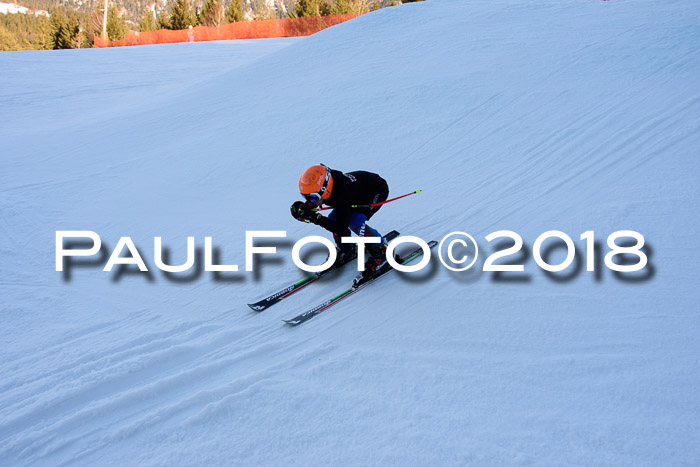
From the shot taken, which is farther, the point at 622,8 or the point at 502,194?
the point at 622,8

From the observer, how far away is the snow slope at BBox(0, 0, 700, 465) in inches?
115

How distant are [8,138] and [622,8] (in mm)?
15549

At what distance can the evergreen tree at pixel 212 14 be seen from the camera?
4409 centimetres

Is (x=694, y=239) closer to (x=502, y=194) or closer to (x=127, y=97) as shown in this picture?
(x=502, y=194)

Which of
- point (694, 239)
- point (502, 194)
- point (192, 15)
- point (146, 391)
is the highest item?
point (192, 15)

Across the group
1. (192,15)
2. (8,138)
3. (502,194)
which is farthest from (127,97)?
(192,15)

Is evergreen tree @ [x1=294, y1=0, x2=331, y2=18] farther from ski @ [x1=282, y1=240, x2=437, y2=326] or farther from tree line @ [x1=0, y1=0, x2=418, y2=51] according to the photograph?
ski @ [x1=282, y1=240, x2=437, y2=326]

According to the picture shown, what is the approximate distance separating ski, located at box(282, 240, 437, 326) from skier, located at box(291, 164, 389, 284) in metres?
0.07

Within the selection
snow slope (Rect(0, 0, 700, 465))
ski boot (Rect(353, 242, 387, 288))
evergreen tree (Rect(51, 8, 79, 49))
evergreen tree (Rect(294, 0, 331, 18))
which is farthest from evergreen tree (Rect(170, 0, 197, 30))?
ski boot (Rect(353, 242, 387, 288))

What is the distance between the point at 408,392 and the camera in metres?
3.18

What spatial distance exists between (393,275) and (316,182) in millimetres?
1348

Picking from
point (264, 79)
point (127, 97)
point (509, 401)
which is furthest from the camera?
point (127, 97)

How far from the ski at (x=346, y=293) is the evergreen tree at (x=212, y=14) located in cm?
4538

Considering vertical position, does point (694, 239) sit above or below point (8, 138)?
below
